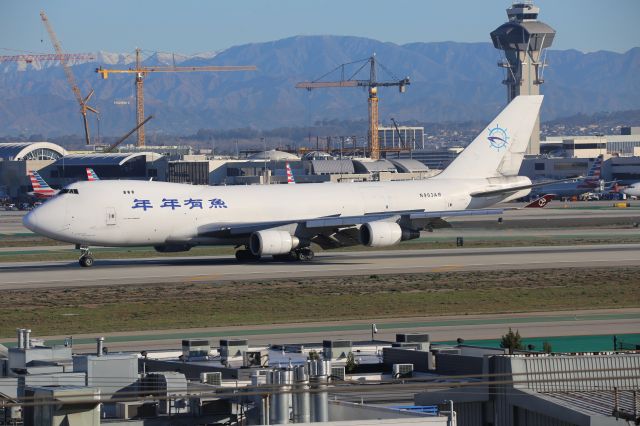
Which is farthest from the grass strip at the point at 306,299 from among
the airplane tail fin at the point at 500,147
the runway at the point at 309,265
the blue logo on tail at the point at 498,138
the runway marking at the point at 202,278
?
the blue logo on tail at the point at 498,138

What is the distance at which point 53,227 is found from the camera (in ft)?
222

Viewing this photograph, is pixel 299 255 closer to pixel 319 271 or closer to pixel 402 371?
pixel 319 271

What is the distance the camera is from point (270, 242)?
70.1m

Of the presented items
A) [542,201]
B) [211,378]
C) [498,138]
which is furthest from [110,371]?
[542,201]

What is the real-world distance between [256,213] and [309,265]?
4238 mm

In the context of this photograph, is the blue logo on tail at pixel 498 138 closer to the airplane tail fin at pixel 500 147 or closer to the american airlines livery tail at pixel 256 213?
the airplane tail fin at pixel 500 147

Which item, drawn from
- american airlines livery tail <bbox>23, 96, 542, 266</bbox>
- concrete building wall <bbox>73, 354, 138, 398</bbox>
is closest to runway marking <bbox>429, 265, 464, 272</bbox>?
american airlines livery tail <bbox>23, 96, 542, 266</bbox>

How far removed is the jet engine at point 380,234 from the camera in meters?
70.4

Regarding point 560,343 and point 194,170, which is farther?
point 194,170

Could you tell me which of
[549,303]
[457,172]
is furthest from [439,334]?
[457,172]

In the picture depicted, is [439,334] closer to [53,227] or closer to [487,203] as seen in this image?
[53,227]

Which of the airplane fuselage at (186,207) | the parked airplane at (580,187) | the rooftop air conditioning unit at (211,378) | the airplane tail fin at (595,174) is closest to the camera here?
the rooftop air conditioning unit at (211,378)

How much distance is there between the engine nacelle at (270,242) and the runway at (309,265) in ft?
3.41

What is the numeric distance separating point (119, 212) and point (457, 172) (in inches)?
934
